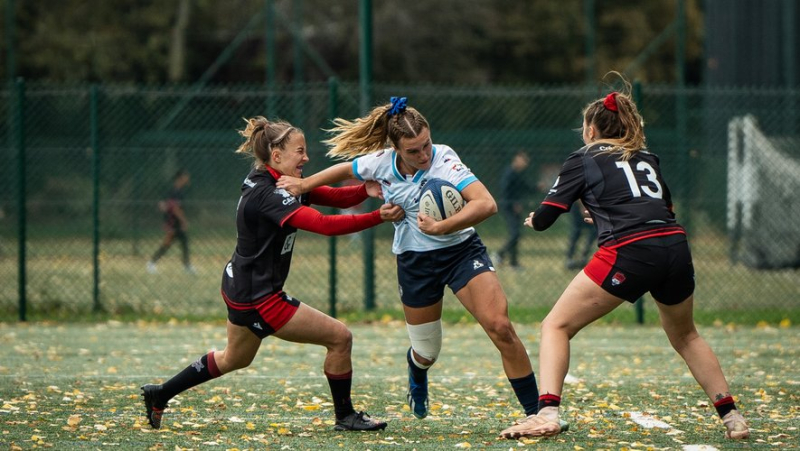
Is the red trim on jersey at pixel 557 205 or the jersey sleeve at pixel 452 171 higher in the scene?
the jersey sleeve at pixel 452 171

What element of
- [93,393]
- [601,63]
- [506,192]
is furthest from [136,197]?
[601,63]

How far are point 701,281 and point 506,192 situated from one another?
8.73 feet

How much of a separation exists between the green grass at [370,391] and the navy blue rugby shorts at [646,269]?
81 centimetres

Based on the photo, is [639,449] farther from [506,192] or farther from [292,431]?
[506,192]

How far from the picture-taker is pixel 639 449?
5.51 meters


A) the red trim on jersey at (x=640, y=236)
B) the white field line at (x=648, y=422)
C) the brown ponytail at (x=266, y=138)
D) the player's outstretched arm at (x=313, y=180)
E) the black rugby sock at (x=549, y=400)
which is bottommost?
the white field line at (x=648, y=422)

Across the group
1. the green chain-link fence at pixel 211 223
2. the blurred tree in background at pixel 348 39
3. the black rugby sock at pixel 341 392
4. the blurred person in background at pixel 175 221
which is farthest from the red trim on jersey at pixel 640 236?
the blurred tree in background at pixel 348 39

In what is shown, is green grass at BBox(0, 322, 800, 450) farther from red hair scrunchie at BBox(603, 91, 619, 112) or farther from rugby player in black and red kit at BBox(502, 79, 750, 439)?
red hair scrunchie at BBox(603, 91, 619, 112)

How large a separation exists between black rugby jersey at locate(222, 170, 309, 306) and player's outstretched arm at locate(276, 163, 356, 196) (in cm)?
6

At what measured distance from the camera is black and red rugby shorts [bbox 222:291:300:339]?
230 inches

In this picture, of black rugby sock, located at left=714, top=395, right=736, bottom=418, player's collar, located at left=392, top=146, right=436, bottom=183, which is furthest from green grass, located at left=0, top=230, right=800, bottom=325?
black rugby sock, located at left=714, top=395, right=736, bottom=418

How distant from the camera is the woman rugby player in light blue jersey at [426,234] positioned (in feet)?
19.3

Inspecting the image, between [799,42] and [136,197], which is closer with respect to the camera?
[136,197]

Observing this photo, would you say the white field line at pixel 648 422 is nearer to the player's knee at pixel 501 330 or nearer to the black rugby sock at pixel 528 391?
the black rugby sock at pixel 528 391
